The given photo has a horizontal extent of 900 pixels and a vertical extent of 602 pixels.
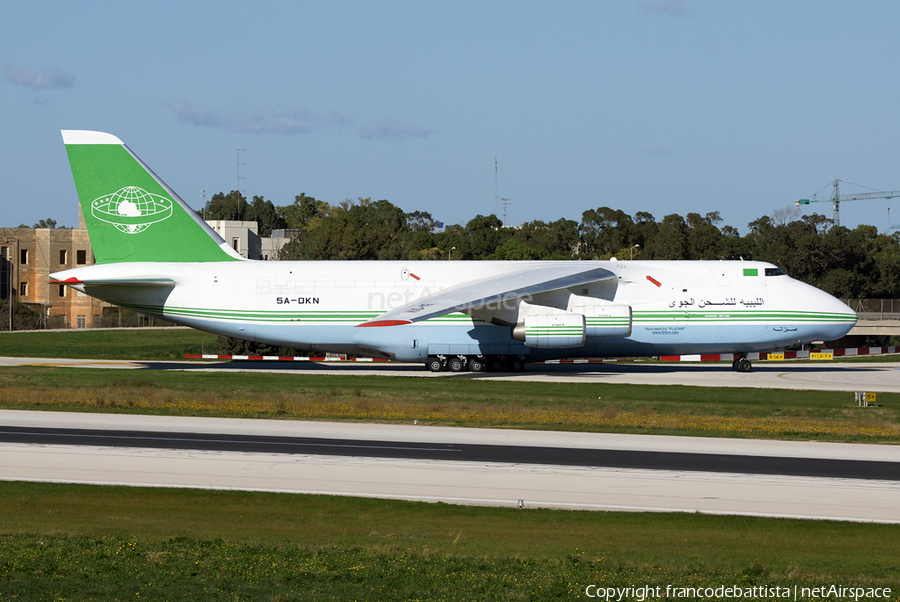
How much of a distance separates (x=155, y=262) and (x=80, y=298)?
194 ft

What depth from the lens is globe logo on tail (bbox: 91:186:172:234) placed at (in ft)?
119

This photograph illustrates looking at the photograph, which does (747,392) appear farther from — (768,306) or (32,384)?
(32,384)

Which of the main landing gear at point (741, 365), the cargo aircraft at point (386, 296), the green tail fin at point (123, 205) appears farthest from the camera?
the main landing gear at point (741, 365)

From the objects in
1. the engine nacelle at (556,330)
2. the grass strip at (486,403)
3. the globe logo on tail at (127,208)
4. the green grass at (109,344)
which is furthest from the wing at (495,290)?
the green grass at (109,344)

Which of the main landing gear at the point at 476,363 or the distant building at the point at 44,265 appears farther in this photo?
the distant building at the point at 44,265

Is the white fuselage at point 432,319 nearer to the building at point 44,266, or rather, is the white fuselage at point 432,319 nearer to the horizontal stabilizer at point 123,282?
the horizontal stabilizer at point 123,282

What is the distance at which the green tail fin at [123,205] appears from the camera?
117 feet

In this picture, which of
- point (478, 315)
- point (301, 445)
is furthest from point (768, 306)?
point (301, 445)

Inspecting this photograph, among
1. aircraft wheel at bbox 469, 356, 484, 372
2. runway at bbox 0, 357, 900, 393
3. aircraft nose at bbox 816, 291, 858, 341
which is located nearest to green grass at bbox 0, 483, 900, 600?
runway at bbox 0, 357, 900, 393

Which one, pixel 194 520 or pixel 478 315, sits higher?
pixel 478 315

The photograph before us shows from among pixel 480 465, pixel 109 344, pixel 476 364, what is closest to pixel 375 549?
pixel 480 465

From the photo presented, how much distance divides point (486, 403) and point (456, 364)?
409 inches

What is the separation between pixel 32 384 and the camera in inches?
1185

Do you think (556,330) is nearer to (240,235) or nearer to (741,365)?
(741,365)
